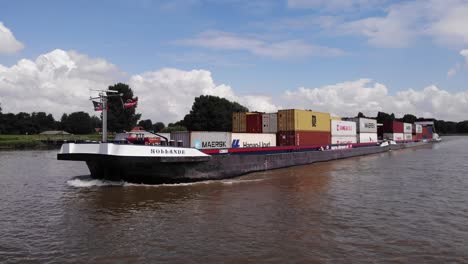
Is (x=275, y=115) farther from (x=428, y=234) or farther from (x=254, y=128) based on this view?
(x=428, y=234)

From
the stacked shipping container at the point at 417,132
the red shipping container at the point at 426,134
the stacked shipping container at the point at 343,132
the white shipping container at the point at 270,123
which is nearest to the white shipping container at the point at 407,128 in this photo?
the stacked shipping container at the point at 417,132

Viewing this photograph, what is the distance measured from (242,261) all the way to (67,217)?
853 cm

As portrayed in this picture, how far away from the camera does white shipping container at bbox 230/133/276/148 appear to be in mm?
26812

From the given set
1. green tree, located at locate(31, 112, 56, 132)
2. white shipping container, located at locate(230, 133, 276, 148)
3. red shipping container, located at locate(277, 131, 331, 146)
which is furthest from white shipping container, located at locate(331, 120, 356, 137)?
green tree, located at locate(31, 112, 56, 132)

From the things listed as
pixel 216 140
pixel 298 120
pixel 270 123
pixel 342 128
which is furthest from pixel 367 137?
pixel 216 140

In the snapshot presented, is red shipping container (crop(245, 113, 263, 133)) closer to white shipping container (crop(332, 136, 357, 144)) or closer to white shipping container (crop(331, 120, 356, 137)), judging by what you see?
white shipping container (crop(331, 120, 356, 137))

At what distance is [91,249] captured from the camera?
9.83 m

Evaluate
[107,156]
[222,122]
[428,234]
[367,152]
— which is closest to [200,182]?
[107,156]

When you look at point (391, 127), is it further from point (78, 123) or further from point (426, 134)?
point (78, 123)

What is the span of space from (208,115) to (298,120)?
6221 centimetres

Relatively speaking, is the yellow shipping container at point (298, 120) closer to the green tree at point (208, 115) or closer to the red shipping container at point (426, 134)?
the green tree at point (208, 115)

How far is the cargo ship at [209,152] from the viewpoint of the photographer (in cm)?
1927

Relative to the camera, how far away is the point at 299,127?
111ft

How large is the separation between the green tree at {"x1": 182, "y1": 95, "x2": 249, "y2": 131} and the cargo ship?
177 feet
